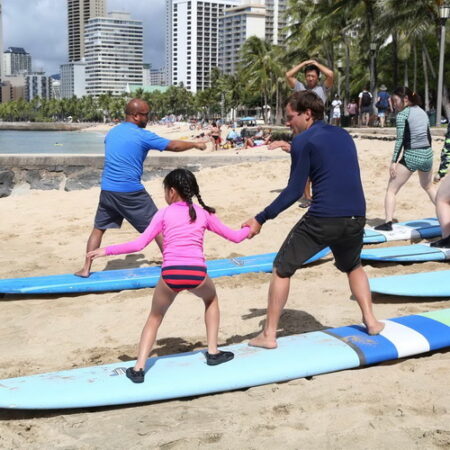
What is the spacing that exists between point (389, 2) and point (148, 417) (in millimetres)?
30651

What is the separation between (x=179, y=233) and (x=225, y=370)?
3.01ft

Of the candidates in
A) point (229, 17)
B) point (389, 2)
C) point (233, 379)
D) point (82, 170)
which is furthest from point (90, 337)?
point (229, 17)

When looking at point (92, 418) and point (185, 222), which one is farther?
point (185, 222)

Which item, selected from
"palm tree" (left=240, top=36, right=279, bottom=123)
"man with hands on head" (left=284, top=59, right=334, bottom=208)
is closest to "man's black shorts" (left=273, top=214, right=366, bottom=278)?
"man with hands on head" (left=284, top=59, right=334, bottom=208)

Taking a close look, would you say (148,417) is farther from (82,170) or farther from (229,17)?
(229,17)

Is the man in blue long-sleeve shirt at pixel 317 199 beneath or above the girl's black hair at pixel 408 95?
Result: beneath

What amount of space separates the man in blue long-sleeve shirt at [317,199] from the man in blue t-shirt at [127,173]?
227 centimetres

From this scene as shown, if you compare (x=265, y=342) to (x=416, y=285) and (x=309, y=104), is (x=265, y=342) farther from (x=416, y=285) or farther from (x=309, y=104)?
(x=416, y=285)

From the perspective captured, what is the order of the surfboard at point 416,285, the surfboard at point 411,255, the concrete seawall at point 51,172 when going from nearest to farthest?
the surfboard at point 416,285
the surfboard at point 411,255
the concrete seawall at point 51,172

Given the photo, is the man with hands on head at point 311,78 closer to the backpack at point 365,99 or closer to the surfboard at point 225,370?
the surfboard at point 225,370

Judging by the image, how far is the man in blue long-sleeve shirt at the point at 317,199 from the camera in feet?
13.1

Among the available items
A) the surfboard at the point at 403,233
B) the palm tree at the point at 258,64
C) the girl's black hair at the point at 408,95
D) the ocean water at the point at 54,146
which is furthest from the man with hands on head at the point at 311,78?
the palm tree at the point at 258,64

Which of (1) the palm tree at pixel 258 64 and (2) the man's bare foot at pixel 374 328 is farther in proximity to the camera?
(1) the palm tree at pixel 258 64

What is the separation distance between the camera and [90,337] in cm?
504
